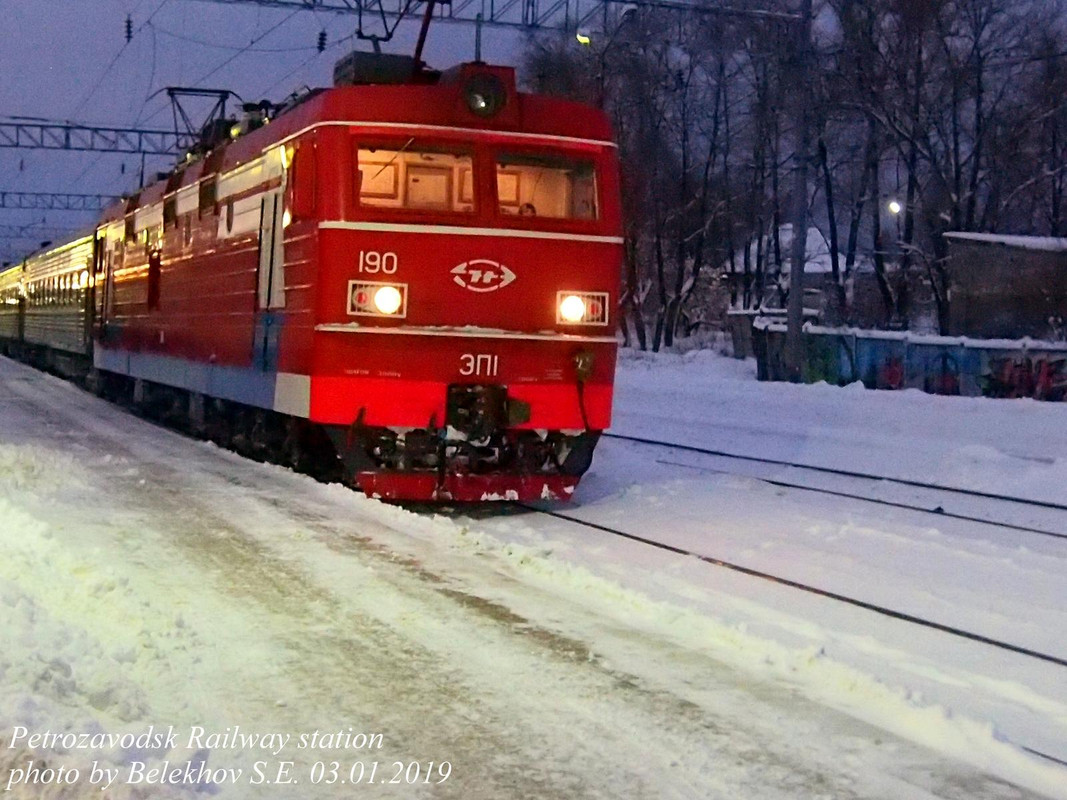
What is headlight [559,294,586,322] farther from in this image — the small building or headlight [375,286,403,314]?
the small building

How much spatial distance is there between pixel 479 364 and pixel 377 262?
3.73 feet

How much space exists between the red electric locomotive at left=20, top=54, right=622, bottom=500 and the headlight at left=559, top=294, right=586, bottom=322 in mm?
14

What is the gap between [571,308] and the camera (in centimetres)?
1141

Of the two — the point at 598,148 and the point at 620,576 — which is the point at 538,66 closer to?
the point at 598,148

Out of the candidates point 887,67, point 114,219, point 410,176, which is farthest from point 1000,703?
point 887,67

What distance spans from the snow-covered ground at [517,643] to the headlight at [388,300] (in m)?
1.58

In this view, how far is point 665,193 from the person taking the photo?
147ft

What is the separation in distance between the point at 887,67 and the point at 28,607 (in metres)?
33.0

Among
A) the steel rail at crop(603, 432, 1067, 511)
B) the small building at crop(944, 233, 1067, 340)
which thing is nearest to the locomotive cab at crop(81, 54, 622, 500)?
the steel rail at crop(603, 432, 1067, 511)

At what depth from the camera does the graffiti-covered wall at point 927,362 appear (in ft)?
81.4

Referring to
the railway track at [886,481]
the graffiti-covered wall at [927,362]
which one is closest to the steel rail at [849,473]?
the railway track at [886,481]

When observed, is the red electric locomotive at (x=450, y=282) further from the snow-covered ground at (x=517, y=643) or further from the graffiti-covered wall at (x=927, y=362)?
the graffiti-covered wall at (x=927, y=362)

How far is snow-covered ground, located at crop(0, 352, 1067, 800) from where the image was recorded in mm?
5090

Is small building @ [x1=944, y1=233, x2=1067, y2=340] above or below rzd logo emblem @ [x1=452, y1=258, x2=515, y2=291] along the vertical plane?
above
